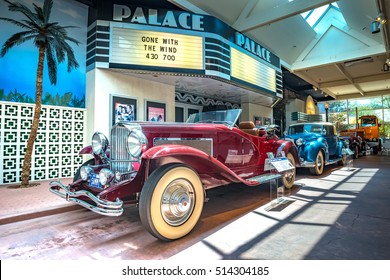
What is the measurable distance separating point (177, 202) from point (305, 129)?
6.61m

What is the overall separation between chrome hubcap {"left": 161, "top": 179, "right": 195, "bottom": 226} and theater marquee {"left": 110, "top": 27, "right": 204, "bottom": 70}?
177 inches

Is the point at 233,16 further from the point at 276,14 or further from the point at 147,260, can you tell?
the point at 147,260

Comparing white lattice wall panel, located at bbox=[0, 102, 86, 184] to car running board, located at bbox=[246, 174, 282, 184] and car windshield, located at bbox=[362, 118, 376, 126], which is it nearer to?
car running board, located at bbox=[246, 174, 282, 184]

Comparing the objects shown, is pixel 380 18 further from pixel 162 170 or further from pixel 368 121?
pixel 368 121

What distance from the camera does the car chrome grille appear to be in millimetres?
2807

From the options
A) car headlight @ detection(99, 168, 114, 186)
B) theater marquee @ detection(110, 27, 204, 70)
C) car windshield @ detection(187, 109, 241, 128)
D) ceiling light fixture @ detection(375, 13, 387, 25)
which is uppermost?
ceiling light fixture @ detection(375, 13, 387, 25)

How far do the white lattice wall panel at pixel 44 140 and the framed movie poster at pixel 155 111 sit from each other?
1786 millimetres

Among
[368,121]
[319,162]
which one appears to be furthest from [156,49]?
[368,121]

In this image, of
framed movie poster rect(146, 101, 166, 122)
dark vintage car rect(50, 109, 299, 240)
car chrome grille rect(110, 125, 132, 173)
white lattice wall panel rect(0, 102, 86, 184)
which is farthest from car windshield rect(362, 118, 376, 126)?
car chrome grille rect(110, 125, 132, 173)

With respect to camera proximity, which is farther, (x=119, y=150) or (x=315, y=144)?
(x=315, y=144)

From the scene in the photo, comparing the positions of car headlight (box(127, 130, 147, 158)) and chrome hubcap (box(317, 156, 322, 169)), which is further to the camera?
chrome hubcap (box(317, 156, 322, 169))

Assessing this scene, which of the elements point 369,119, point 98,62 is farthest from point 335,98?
point 98,62

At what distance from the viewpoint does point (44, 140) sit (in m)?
5.50

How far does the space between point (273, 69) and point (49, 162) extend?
907 cm
